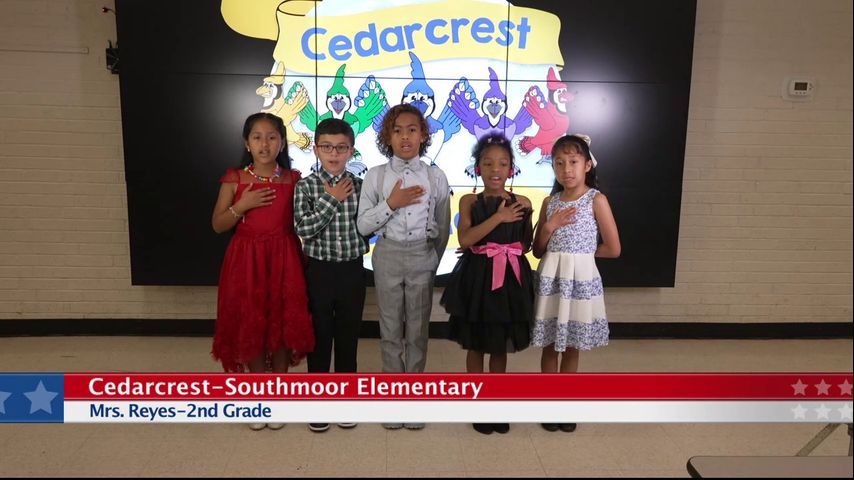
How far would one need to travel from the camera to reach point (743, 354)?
3.63 metres

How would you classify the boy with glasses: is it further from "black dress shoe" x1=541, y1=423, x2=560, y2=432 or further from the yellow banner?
the yellow banner


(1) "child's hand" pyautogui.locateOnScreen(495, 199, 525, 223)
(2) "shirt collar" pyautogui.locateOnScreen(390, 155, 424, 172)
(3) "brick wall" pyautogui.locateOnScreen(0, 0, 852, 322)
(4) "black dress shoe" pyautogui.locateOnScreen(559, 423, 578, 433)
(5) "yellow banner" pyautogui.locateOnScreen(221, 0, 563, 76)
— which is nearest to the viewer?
(1) "child's hand" pyautogui.locateOnScreen(495, 199, 525, 223)

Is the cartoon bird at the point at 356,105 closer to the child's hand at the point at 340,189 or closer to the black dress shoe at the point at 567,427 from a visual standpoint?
the child's hand at the point at 340,189

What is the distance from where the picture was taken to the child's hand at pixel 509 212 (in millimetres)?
2310

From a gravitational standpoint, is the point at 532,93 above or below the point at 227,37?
below

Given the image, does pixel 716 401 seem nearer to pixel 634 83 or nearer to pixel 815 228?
pixel 634 83

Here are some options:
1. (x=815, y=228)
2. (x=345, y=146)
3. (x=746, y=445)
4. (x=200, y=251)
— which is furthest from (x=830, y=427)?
(x=200, y=251)

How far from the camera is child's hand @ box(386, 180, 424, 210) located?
2.31 metres

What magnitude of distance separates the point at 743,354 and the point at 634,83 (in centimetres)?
189

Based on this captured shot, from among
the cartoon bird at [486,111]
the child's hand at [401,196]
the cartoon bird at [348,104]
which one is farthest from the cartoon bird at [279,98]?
the child's hand at [401,196]

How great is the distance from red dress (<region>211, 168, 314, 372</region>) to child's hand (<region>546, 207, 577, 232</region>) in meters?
1.10

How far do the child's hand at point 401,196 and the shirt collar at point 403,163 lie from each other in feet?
0.30

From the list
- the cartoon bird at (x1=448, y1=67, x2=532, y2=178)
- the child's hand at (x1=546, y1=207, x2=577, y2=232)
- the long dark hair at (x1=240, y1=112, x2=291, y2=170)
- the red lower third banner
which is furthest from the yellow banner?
the red lower third banner

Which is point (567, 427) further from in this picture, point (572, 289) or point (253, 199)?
point (253, 199)
